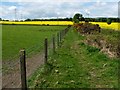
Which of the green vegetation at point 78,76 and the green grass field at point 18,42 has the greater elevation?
the green grass field at point 18,42

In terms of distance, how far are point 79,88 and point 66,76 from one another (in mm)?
1853

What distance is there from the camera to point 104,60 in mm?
14430

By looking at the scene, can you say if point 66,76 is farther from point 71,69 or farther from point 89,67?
point 89,67

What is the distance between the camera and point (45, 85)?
9.47 metres

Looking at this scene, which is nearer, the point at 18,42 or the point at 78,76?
the point at 78,76

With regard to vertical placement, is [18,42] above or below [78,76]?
above

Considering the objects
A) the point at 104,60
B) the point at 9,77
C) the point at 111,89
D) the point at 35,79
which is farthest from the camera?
the point at 104,60

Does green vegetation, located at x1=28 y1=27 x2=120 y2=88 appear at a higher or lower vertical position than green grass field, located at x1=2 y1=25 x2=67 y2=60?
lower

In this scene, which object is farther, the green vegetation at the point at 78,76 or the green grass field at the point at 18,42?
the green grass field at the point at 18,42

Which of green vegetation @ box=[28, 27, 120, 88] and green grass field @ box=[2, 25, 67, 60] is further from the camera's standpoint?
green grass field @ box=[2, 25, 67, 60]

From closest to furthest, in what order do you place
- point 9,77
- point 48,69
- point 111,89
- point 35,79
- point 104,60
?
point 111,89
point 35,79
point 9,77
point 48,69
point 104,60

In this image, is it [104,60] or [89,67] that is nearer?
[89,67]

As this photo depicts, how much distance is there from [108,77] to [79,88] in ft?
6.39

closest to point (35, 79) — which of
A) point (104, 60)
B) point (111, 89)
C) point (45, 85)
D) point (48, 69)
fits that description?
point (45, 85)
